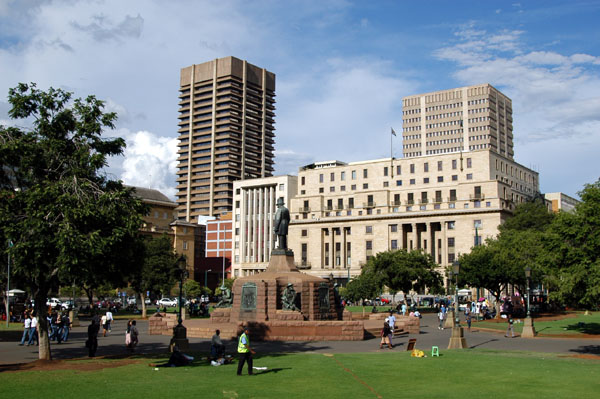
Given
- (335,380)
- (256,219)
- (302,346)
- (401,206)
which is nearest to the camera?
(335,380)

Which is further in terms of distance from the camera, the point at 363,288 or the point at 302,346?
the point at 363,288

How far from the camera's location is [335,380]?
17.7 meters

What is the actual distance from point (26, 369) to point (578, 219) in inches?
971

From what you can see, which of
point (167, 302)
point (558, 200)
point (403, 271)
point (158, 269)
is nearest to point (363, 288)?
point (403, 271)

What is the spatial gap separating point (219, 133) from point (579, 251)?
498ft

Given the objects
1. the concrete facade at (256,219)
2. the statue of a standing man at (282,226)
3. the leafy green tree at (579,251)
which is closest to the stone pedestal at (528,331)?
the leafy green tree at (579,251)

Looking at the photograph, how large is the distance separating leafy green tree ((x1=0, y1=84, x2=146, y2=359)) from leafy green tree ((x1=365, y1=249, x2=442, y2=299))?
1948 inches

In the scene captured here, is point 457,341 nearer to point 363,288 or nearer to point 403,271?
point 363,288

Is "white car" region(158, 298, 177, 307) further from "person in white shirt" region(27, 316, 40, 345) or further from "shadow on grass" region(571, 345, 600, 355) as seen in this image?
"shadow on grass" region(571, 345, 600, 355)

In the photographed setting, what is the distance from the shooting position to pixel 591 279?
83.4ft

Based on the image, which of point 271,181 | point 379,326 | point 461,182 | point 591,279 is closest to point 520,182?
point 461,182

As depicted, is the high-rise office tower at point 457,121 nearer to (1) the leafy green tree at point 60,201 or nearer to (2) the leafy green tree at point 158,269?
(2) the leafy green tree at point 158,269

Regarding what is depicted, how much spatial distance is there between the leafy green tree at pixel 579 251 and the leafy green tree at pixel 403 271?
37455 millimetres

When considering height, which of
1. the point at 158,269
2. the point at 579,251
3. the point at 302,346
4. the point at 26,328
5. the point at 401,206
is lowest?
the point at 302,346
